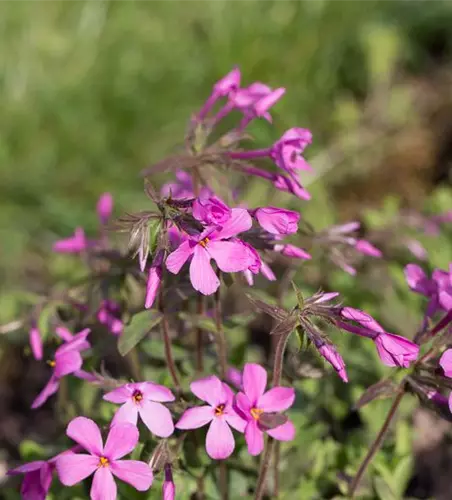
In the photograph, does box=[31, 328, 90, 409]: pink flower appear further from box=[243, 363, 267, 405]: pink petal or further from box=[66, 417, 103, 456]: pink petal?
box=[243, 363, 267, 405]: pink petal

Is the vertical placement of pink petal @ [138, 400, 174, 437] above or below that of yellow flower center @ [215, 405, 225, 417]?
below

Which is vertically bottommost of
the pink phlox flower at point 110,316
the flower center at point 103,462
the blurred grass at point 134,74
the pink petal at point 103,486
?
the blurred grass at point 134,74

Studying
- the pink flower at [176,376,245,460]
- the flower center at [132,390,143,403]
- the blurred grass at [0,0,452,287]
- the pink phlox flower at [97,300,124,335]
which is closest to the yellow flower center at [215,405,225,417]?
the pink flower at [176,376,245,460]

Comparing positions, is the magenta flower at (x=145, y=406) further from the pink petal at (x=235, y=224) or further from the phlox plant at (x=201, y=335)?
the pink petal at (x=235, y=224)

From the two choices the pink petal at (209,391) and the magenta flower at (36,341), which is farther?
the magenta flower at (36,341)

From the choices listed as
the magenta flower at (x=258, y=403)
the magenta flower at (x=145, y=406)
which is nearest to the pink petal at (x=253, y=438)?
the magenta flower at (x=258, y=403)

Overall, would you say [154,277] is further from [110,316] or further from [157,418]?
[110,316]

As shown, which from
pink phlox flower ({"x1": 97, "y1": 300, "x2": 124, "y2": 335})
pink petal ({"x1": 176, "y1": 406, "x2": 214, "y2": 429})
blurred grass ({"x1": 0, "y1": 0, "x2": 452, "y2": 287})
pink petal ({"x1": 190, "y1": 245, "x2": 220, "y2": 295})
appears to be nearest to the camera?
pink petal ({"x1": 190, "y1": 245, "x2": 220, "y2": 295})
